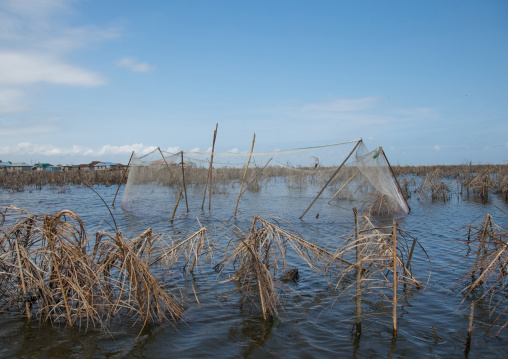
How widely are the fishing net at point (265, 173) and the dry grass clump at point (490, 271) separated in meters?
4.63

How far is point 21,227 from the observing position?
442 centimetres

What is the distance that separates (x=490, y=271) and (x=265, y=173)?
49.2ft

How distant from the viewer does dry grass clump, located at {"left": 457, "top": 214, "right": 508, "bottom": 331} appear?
3436mm

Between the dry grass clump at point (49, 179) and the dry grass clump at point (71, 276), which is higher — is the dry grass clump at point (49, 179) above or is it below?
above

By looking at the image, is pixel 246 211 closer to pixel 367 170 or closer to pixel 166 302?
pixel 367 170

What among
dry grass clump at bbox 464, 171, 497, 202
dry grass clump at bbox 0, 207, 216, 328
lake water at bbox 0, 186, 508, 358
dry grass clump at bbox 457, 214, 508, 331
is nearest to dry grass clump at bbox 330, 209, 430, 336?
lake water at bbox 0, 186, 508, 358

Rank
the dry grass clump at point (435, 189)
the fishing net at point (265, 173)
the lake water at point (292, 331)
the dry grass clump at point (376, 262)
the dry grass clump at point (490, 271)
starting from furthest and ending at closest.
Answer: the dry grass clump at point (435, 189) < the fishing net at point (265, 173) < the lake water at point (292, 331) < the dry grass clump at point (376, 262) < the dry grass clump at point (490, 271)

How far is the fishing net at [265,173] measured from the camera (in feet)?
36.7

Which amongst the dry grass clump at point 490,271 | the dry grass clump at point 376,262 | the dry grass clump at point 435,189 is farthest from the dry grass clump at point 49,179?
the dry grass clump at point 490,271

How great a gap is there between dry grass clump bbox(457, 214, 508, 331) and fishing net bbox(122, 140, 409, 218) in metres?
4.63

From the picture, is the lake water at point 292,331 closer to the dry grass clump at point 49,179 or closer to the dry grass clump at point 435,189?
the dry grass clump at point 435,189

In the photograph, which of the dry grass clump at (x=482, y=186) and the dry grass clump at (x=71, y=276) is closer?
the dry grass clump at (x=71, y=276)

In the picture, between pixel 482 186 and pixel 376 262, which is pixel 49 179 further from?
pixel 482 186

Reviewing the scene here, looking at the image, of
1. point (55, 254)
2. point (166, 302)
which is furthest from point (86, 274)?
point (166, 302)
